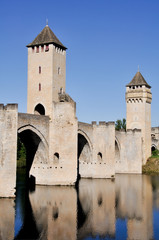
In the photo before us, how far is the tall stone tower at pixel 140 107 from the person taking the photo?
161ft

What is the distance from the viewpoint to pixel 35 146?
99.3ft

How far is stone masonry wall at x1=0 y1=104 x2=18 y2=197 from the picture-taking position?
900 inches

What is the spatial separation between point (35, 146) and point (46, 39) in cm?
870

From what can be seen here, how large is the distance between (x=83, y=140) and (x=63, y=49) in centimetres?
925

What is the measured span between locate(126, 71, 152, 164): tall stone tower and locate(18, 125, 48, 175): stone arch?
71.1 ft

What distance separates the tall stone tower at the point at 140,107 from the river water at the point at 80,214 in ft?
66.4

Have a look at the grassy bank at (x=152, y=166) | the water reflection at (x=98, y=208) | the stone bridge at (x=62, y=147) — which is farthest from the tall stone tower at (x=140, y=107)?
the water reflection at (x=98, y=208)

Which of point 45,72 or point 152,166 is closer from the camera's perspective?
point 45,72

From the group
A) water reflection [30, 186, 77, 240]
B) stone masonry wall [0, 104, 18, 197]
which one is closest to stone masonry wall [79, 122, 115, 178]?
water reflection [30, 186, 77, 240]

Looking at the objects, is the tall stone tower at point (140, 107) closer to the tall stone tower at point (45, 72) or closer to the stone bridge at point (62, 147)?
the stone bridge at point (62, 147)

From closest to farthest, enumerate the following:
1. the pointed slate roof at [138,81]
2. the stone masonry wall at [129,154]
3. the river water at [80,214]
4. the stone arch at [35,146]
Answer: the river water at [80,214] → the stone arch at [35,146] → the stone masonry wall at [129,154] → the pointed slate roof at [138,81]

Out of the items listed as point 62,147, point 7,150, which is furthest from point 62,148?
point 7,150

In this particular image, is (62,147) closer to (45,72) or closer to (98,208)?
(45,72)

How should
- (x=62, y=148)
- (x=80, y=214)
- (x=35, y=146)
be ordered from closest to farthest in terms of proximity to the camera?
(x=80, y=214)
(x=62, y=148)
(x=35, y=146)
